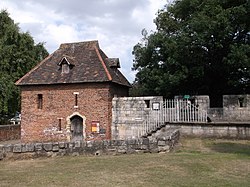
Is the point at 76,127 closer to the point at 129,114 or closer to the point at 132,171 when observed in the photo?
the point at 129,114

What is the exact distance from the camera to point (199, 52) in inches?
891

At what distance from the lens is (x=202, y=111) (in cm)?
1822

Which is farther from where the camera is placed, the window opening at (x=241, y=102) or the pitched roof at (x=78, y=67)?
the pitched roof at (x=78, y=67)

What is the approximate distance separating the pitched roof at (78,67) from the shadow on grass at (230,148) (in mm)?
9294

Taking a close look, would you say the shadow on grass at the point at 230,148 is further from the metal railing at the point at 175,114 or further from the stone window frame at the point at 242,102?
the stone window frame at the point at 242,102

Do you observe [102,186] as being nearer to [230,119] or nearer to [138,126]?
[138,126]

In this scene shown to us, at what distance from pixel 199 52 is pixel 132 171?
16.0 m

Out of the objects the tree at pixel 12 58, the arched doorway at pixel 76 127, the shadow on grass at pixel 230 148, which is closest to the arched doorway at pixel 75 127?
the arched doorway at pixel 76 127

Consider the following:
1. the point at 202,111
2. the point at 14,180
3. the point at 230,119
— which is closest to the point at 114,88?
the point at 202,111

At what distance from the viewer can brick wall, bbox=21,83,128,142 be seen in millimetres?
21359

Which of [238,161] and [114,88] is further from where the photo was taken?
[114,88]

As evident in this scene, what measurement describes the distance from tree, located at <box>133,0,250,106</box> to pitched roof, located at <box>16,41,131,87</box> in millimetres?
3025

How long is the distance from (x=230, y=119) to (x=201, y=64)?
465cm

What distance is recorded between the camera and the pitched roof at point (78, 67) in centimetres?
2208
